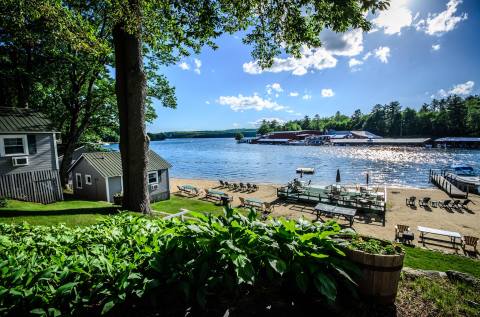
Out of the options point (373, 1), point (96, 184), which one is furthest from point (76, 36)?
point (96, 184)

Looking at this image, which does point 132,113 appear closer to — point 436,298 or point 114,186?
point 436,298

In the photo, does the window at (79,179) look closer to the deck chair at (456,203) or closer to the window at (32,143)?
the window at (32,143)

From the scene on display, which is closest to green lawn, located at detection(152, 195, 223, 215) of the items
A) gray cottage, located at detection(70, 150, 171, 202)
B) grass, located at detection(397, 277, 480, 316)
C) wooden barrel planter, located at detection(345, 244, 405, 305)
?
gray cottage, located at detection(70, 150, 171, 202)

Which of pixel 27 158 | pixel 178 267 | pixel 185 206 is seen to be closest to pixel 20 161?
pixel 27 158

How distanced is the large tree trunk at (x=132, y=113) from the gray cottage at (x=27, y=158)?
11034 mm

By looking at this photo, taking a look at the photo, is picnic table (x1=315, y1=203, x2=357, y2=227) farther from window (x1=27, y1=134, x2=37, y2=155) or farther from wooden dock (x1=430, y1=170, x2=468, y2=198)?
window (x1=27, y1=134, x2=37, y2=155)

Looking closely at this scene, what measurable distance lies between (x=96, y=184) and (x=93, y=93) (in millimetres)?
8069

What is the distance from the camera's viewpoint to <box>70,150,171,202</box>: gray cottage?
70.7 feet

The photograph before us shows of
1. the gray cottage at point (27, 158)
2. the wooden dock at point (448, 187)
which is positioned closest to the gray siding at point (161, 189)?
the gray cottage at point (27, 158)

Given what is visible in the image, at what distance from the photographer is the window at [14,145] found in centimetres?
1571

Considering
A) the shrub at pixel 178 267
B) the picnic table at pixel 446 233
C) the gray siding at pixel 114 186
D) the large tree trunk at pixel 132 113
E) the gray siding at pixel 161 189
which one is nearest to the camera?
the shrub at pixel 178 267

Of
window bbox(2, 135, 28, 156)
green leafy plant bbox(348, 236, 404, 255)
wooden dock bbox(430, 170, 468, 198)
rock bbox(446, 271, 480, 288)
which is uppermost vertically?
window bbox(2, 135, 28, 156)

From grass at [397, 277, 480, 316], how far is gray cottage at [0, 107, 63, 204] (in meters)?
20.9

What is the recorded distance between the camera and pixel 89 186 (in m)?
22.5
